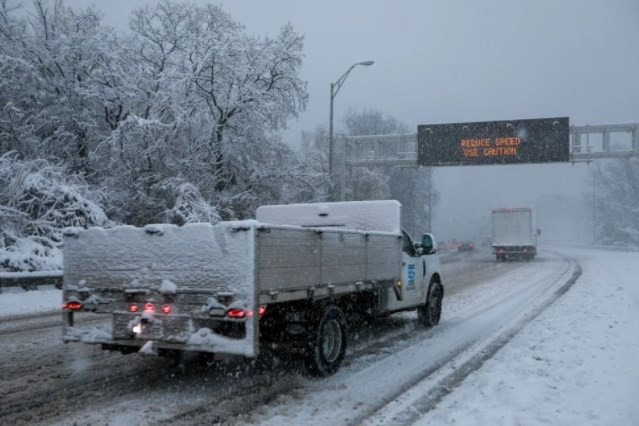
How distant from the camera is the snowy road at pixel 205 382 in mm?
5684

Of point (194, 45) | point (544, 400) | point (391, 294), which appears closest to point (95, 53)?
point (194, 45)

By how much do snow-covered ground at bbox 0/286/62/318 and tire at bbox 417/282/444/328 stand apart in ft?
28.2

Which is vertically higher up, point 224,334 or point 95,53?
point 95,53

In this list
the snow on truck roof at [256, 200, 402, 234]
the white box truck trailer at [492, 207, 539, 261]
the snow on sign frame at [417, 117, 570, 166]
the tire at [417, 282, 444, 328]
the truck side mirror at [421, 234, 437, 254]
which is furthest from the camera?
Result: the white box truck trailer at [492, 207, 539, 261]

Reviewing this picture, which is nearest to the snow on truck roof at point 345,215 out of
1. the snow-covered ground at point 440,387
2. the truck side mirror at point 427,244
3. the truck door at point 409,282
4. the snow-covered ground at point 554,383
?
the truck door at point 409,282

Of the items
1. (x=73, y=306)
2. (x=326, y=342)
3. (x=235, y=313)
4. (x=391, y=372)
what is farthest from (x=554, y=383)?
(x=73, y=306)

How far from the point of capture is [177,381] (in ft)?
22.8

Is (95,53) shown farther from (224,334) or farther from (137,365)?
(224,334)

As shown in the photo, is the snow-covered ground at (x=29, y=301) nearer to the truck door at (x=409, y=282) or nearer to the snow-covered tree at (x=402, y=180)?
the truck door at (x=409, y=282)

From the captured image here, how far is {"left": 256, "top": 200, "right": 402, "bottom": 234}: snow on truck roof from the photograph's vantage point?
1001 centimetres

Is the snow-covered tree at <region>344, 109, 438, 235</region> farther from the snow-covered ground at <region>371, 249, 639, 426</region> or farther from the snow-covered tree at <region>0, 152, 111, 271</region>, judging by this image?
the snow-covered ground at <region>371, 249, 639, 426</region>

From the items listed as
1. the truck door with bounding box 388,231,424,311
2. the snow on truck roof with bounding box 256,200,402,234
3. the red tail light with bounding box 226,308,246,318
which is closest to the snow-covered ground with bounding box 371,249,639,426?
the red tail light with bounding box 226,308,246,318

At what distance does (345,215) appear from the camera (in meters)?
10.1

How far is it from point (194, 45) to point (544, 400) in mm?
22294
